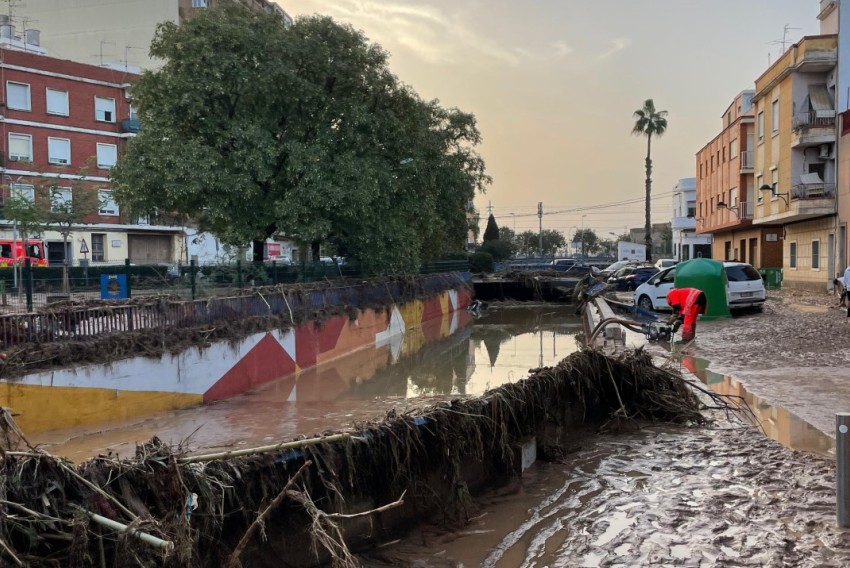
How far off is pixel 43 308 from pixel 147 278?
3.53 m

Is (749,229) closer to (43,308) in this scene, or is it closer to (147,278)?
(147,278)

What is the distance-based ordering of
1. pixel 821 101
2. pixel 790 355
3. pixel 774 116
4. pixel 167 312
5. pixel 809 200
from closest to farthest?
pixel 167 312
pixel 790 355
pixel 809 200
pixel 821 101
pixel 774 116

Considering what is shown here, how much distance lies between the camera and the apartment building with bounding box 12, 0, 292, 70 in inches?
1832

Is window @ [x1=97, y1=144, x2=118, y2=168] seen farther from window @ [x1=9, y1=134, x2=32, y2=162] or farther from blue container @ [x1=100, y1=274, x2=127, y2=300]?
blue container @ [x1=100, y1=274, x2=127, y2=300]

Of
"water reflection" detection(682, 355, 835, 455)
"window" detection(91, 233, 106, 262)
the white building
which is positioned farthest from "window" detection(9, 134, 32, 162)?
the white building

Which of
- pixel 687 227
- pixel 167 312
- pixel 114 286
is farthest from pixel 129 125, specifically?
pixel 687 227

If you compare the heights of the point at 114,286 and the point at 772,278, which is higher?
the point at 114,286

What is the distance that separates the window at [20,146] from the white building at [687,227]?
181ft

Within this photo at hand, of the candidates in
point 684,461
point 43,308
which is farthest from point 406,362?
point 684,461

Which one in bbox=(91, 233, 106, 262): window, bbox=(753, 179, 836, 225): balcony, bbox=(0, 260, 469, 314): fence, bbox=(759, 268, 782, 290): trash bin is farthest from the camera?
bbox=(91, 233, 106, 262): window

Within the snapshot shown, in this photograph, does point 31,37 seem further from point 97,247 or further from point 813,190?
point 813,190

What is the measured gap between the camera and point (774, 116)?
34.0 metres

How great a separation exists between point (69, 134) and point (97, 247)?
265 inches

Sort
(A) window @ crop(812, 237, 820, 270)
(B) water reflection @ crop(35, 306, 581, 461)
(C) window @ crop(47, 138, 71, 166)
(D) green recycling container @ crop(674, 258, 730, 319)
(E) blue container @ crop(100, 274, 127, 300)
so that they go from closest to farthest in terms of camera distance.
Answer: (B) water reflection @ crop(35, 306, 581, 461)
(E) blue container @ crop(100, 274, 127, 300)
(D) green recycling container @ crop(674, 258, 730, 319)
(A) window @ crop(812, 237, 820, 270)
(C) window @ crop(47, 138, 71, 166)
